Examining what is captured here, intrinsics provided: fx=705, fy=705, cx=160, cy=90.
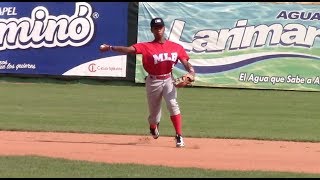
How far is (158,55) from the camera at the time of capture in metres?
10.0

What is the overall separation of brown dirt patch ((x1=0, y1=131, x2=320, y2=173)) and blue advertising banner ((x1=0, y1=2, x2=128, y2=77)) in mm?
12423

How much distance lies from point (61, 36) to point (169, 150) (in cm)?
1518

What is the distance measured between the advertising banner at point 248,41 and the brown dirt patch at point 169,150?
1203 centimetres

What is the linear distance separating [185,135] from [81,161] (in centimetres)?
381

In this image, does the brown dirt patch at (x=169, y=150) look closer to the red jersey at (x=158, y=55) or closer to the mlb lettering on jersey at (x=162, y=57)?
the red jersey at (x=158, y=55)

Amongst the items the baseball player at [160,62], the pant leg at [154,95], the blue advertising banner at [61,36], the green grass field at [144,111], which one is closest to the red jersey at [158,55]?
the baseball player at [160,62]

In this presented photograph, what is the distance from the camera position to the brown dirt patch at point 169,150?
28.3ft

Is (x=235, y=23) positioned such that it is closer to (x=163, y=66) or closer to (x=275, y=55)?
(x=275, y=55)

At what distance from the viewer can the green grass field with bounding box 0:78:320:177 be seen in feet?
41.2

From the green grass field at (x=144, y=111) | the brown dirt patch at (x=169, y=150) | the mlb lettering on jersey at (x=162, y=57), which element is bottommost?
the green grass field at (x=144, y=111)

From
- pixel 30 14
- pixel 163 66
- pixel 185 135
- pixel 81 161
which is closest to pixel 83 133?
pixel 185 135

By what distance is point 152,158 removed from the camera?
9.02 meters

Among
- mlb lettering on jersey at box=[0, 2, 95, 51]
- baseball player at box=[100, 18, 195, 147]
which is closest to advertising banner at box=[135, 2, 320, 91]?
mlb lettering on jersey at box=[0, 2, 95, 51]

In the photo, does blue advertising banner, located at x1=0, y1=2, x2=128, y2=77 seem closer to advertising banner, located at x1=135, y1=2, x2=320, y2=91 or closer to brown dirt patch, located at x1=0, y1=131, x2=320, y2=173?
advertising banner, located at x1=135, y1=2, x2=320, y2=91
